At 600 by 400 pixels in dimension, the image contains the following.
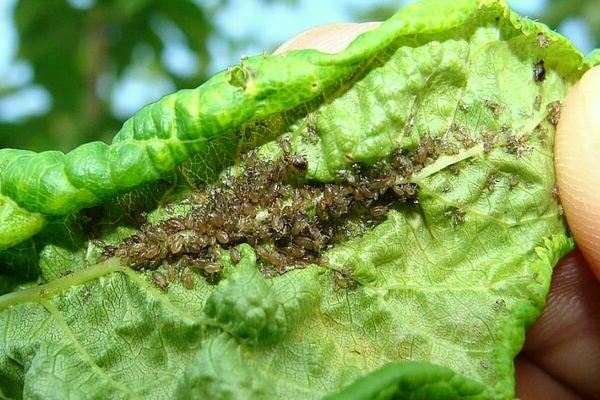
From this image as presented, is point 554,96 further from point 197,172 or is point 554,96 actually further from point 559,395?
point 559,395

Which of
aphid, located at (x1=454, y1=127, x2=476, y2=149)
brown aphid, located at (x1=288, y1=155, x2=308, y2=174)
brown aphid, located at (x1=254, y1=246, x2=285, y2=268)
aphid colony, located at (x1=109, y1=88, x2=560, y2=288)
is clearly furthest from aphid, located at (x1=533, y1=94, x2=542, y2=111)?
brown aphid, located at (x1=254, y1=246, x2=285, y2=268)

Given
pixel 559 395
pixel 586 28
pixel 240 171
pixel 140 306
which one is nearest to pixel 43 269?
pixel 140 306

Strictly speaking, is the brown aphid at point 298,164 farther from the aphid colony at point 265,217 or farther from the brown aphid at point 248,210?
the brown aphid at point 248,210

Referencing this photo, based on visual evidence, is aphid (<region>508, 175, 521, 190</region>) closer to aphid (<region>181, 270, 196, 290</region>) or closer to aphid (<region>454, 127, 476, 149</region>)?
aphid (<region>454, 127, 476, 149</region>)

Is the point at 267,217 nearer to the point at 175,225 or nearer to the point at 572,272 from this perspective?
the point at 175,225

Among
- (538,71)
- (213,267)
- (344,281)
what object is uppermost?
(538,71)

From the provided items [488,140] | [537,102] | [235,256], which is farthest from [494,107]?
[235,256]
